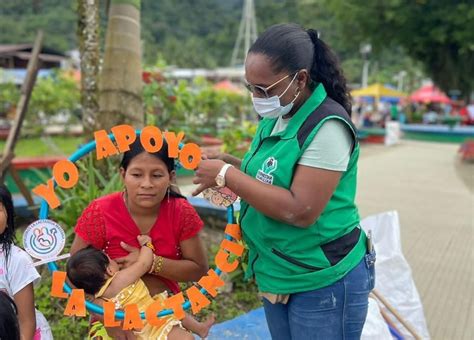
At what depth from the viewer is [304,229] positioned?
1622mm

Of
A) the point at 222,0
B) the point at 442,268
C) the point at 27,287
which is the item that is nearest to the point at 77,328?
the point at 27,287

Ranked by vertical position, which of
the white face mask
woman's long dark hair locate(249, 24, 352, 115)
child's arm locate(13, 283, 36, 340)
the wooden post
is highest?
woman's long dark hair locate(249, 24, 352, 115)

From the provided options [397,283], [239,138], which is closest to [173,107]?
[239,138]

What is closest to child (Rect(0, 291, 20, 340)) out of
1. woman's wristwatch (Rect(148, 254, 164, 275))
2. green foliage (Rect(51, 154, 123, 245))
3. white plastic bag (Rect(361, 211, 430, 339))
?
woman's wristwatch (Rect(148, 254, 164, 275))

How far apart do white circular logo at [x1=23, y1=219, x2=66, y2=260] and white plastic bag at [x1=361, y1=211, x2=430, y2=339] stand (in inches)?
73.9

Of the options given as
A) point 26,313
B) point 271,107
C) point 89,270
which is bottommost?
point 26,313

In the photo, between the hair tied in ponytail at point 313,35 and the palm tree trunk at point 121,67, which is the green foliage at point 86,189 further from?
the hair tied in ponytail at point 313,35

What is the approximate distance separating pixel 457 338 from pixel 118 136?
107 inches

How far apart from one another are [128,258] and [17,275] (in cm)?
46

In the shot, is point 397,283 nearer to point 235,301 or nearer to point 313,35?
point 235,301

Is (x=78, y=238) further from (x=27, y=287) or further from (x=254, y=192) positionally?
(x=254, y=192)

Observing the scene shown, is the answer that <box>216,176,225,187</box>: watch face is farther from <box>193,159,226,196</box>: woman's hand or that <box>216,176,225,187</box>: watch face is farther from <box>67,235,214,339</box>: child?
<box>67,235,214,339</box>: child
